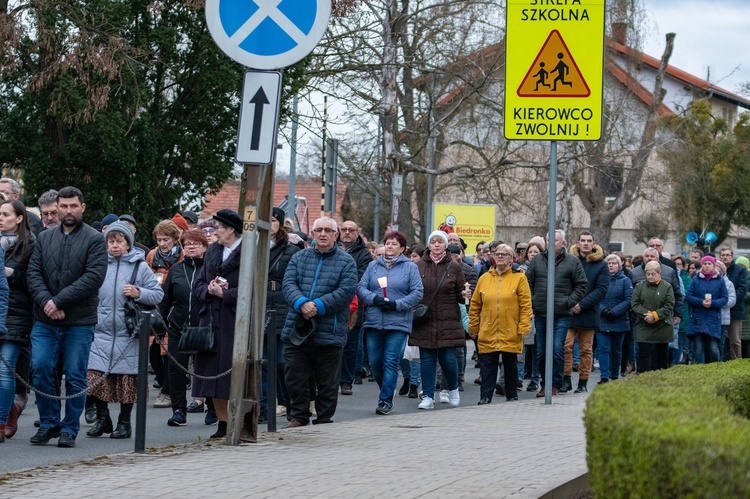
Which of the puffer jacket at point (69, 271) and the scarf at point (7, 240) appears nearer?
the puffer jacket at point (69, 271)

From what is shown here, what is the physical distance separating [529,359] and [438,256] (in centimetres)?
452

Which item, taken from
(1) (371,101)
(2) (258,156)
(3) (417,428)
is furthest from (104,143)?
(2) (258,156)

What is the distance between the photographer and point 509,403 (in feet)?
49.6

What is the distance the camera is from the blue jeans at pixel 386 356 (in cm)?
1412

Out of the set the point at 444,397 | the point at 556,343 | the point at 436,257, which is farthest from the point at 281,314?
the point at 556,343

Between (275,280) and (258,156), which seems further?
(275,280)

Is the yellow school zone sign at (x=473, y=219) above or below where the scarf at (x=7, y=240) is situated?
above

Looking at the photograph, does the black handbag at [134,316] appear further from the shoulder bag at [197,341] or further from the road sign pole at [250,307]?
the road sign pole at [250,307]

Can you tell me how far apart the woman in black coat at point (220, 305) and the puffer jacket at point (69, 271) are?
931 millimetres

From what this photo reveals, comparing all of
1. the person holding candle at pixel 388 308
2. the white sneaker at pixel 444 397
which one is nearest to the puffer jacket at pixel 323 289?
the person holding candle at pixel 388 308

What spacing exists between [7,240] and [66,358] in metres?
1.18

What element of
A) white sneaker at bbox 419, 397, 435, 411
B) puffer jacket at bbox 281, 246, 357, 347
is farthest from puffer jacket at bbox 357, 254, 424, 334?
puffer jacket at bbox 281, 246, 357, 347

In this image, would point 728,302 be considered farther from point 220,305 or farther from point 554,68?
point 220,305

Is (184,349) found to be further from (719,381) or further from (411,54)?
(411,54)
